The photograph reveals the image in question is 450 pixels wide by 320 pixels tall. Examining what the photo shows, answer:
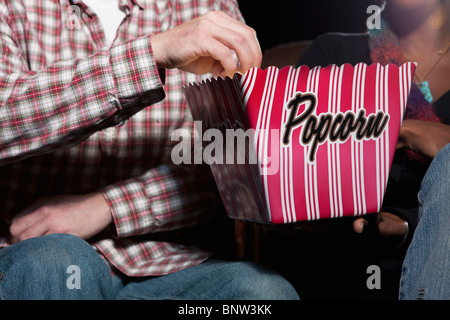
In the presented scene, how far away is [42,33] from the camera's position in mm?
833

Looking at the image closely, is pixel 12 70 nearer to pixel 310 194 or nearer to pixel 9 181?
pixel 9 181

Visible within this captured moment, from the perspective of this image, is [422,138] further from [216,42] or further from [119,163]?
[119,163]

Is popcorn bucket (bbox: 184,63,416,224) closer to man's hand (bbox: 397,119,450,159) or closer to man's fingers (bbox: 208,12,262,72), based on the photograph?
man's fingers (bbox: 208,12,262,72)

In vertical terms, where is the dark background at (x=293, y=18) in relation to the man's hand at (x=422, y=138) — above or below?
above

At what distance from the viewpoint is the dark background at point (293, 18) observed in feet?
4.72

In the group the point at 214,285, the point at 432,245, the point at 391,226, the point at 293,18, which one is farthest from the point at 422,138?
the point at 293,18

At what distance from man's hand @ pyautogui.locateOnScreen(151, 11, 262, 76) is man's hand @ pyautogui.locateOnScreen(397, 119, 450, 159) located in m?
0.29

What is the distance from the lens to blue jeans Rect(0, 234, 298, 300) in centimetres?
58

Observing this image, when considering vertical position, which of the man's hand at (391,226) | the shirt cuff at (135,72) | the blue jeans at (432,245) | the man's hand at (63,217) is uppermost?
the shirt cuff at (135,72)

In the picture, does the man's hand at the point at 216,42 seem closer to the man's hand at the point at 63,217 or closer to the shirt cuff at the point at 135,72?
the shirt cuff at the point at 135,72

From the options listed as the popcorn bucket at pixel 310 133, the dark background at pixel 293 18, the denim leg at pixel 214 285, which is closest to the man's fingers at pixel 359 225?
the popcorn bucket at pixel 310 133

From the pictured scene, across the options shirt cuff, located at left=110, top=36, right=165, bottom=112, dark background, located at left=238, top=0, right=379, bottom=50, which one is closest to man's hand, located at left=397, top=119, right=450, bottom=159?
shirt cuff, located at left=110, top=36, right=165, bottom=112

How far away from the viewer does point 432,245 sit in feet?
1.69

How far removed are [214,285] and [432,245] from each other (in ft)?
1.22
